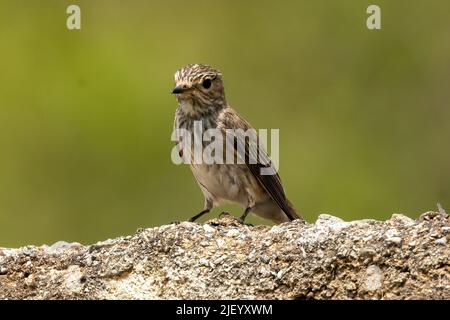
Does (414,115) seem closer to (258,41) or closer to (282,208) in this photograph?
(258,41)

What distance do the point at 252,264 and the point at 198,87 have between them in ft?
13.4

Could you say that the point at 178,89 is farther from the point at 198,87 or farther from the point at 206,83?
the point at 206,83

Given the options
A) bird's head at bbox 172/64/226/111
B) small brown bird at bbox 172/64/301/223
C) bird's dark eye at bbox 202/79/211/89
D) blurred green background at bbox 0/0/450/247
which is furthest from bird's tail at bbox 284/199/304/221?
blurred green background at bbox 0/0/450/247

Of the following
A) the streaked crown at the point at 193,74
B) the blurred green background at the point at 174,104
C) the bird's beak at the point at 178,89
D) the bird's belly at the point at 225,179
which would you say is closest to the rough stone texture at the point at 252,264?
the bird's belly at the point at 225,179

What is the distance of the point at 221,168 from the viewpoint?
13602mm

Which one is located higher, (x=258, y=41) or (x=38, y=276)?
(x=258, y=41)

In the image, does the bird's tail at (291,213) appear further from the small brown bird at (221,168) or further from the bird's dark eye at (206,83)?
the bird's dark eye at (206,83)

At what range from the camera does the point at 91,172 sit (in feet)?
66.8

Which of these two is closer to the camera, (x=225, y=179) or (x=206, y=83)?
(x=225, y=179)

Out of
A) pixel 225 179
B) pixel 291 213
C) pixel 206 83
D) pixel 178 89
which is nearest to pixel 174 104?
pixel 206 83
